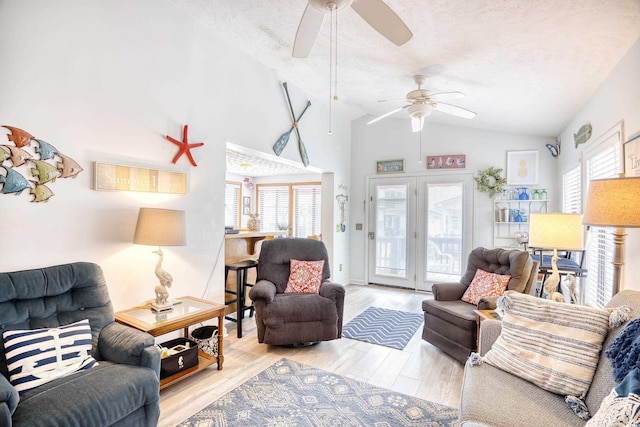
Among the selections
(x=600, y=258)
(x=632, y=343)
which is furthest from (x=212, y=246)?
(x=600, y=258)

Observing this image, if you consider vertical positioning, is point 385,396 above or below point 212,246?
below

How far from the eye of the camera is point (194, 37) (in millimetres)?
3020

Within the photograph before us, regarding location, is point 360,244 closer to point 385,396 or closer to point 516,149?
point 516,149

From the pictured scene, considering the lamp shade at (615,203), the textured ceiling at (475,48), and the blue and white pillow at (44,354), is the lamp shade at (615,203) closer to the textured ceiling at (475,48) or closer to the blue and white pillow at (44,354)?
the textured ceiling at (475,48)

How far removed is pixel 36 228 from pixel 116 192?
0.55m

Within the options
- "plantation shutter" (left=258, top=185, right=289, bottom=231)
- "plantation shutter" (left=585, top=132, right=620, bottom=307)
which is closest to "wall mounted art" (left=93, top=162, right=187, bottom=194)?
"plantation shutter" (left=585, top=132, right=620, bottom=307)

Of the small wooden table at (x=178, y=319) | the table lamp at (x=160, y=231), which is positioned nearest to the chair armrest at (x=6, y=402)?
the small wooden table at (x=178, y=319)

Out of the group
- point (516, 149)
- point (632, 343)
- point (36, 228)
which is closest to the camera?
point (632, 343)

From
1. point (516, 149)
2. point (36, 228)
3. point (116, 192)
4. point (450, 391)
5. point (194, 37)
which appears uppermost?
point (194, 37)

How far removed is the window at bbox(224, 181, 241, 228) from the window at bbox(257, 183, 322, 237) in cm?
63

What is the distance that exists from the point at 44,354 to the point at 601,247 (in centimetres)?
428

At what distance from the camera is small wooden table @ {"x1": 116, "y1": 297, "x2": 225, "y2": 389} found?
224 cm

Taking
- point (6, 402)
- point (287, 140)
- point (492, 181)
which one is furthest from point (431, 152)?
point (6, 402)

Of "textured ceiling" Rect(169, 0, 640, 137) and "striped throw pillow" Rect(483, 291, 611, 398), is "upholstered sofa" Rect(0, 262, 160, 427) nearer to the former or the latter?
"striped throw pillow" Rect(483, 291, 611, 398)
